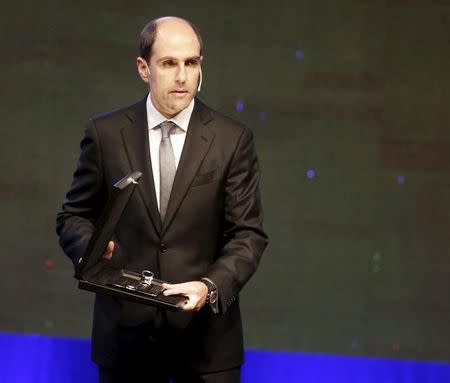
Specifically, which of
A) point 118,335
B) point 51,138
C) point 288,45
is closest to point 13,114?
point 51,138

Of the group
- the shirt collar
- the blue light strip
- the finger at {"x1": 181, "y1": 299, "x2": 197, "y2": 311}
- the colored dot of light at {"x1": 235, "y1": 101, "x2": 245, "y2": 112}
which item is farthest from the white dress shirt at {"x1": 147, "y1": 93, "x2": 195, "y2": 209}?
the colored dot of light at {"x1": 235, "y1": 101, "x2": 245, "y2": 112}

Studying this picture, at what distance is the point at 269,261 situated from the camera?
382cm

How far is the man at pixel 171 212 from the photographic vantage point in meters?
2.09

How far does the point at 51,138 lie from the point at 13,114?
0.18 metres

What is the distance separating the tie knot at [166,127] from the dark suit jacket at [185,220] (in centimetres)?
4

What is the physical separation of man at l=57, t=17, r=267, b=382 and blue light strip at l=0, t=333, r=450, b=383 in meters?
0.75

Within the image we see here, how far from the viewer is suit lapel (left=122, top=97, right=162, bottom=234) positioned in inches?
82.4

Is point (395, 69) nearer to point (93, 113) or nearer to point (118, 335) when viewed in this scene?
point (93, 113)

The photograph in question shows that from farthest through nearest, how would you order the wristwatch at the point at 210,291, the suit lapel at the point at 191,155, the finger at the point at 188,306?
the suit lapel at the point at 191,155, the wristwatch at the point at 210,291, the finger at the point at 188,306

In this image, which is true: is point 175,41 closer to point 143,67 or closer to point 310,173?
point 143,67

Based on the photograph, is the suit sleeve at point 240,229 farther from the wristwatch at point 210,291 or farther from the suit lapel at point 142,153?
the suit lapel at point 142,153

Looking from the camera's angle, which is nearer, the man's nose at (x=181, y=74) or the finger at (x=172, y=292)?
the finger at (x=172, y=292)

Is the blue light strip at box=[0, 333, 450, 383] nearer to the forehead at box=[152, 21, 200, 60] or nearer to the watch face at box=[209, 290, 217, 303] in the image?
the watch face at box=[209, 290, 217, 303]

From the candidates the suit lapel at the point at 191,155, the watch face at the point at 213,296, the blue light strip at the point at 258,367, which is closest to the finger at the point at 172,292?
the watch face at the point at 213,296
